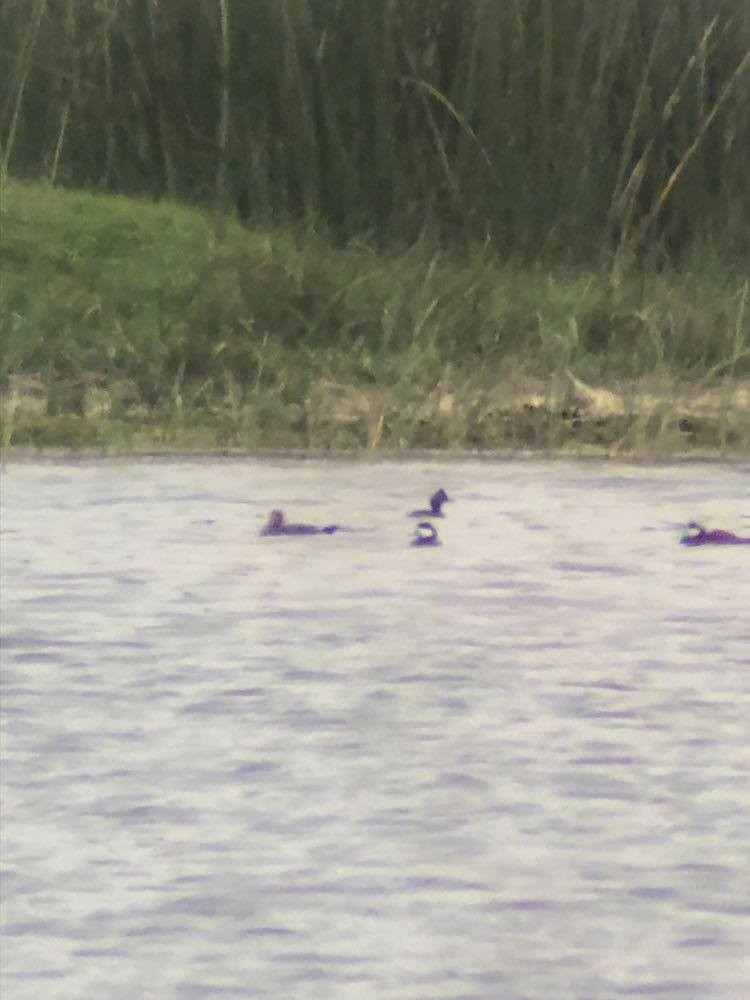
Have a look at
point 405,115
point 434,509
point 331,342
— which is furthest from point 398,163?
point 434,509

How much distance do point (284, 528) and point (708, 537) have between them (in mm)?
159

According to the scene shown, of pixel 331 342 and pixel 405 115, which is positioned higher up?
pixel 405 115

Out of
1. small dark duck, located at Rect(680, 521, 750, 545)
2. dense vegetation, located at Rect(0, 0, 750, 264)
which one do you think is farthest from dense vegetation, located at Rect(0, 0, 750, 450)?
small dark duck, located at Rect(680, 521, 750, 545)

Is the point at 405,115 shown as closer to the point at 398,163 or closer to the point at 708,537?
the point at 398,163

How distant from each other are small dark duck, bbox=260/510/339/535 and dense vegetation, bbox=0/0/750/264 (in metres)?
0.24

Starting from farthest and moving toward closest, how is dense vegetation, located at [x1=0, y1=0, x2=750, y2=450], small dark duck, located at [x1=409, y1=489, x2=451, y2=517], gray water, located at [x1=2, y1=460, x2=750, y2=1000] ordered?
dense vegetation, located at [x1=0, y1=0, x2=750, y2=450]
small dark duck, located at [x1=409, y1=489, x2=451, y2=517]
gray water, located at [x1=2, y1=460, x2=750, y2=1000]

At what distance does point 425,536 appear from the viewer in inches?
17.6

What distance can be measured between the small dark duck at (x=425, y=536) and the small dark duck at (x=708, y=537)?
93mm

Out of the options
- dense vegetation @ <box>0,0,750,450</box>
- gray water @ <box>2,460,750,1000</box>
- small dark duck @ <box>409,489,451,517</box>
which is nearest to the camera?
gray water @ <box>2,460,750,1000</box>

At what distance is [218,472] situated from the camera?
46cm

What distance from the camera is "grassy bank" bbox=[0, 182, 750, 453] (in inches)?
19.5

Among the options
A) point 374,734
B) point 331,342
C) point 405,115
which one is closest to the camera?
point 374,734

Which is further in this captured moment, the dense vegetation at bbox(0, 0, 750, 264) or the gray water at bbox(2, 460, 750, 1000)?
the dense vegetation at bbox(0, 0, 750, 264)

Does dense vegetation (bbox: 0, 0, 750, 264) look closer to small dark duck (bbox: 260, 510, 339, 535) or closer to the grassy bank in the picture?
the grassy bank
